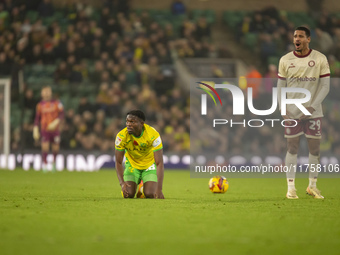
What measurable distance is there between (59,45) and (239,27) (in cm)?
671

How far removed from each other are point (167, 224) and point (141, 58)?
52.5 ft

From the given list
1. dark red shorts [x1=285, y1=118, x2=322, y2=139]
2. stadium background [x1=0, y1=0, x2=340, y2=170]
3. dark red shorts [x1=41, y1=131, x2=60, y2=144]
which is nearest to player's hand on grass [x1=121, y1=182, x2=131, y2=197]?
dark red shorts [x1=285, y1=118, x2=322, y2=139]

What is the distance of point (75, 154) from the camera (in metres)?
20.0

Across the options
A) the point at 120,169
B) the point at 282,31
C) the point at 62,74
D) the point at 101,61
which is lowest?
the point at 120,169

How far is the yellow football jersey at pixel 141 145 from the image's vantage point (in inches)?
389

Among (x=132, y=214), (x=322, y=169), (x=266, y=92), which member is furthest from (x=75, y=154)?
(x=132, y=214)

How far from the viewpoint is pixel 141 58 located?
74.1 ft

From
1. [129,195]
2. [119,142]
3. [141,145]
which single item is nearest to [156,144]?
[141,145]

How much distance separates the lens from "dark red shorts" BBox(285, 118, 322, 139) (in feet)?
33.3

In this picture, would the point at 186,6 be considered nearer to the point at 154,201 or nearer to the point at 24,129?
the point at 24,129

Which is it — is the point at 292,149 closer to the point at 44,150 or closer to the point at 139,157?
the point at 139,157

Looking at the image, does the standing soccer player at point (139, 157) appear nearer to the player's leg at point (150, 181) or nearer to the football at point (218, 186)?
the player's leg at point (150, 181)

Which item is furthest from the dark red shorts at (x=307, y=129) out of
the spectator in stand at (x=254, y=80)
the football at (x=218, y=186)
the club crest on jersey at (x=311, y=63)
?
the spectator in stand at (x=254, y=80)

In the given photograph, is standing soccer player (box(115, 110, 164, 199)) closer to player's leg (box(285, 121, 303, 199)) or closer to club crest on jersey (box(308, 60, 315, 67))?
player's leg (box(285, 121, 303, 199))
